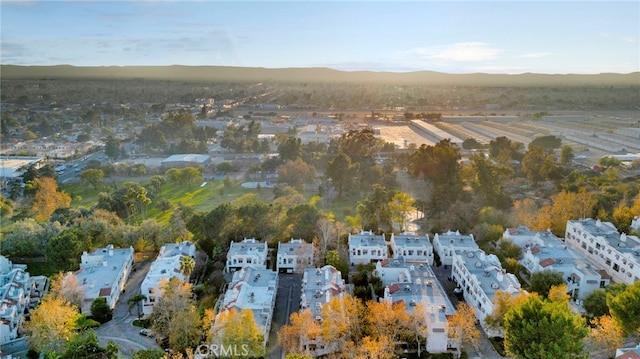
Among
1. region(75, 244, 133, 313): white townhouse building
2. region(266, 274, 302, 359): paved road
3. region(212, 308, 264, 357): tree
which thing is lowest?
region(266, 274, 302, 359): paved road

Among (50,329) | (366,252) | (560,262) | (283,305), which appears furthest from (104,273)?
(560,262)

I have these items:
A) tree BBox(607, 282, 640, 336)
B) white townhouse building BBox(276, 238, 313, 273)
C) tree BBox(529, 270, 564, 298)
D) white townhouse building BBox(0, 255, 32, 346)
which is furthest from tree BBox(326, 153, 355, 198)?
tree BBox(607, 282, 640, 336)

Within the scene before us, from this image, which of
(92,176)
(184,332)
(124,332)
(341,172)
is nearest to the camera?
(184,332)

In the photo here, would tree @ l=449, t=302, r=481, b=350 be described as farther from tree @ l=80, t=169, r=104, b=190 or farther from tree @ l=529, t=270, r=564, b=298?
tree @ l=80, t=169, r=104, b=190

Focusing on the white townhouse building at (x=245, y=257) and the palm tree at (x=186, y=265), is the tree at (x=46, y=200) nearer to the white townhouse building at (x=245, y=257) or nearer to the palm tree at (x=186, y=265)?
the palm tree at (x=186, y=265)

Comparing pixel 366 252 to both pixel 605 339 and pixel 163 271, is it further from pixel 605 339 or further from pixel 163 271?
pixel 605 339
